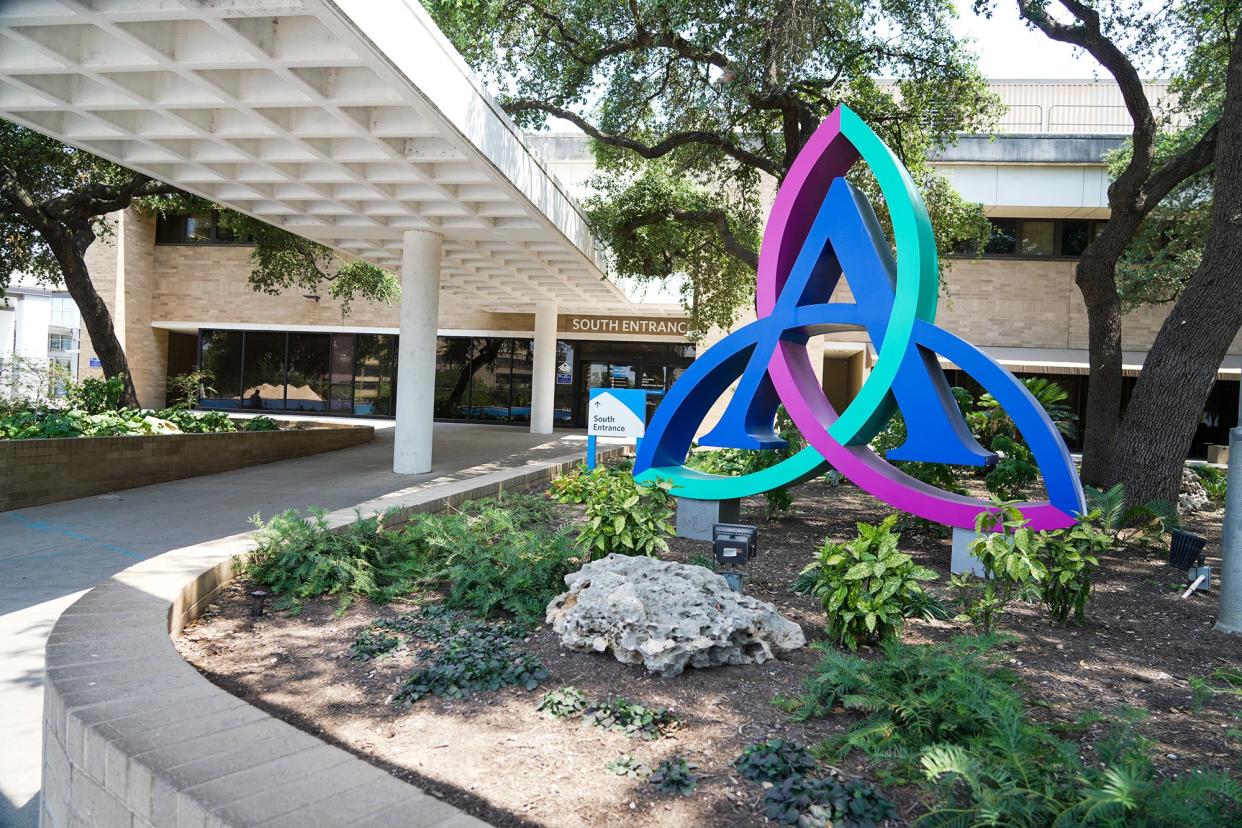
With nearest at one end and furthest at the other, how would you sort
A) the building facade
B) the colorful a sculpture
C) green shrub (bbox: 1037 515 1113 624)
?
1. green shrub (bbox: 1037 515 1113 624)
2. the colorful a sculpture
3. the building facade

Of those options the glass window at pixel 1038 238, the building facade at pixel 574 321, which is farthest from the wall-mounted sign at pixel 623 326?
the glass window at pixel 1038 238

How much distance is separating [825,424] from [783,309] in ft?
3.71

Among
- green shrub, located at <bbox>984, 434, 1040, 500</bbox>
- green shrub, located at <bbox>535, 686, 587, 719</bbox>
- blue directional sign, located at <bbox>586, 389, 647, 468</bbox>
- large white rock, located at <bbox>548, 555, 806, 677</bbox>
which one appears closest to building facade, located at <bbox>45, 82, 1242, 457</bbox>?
green shrub, located at <bbox>984, 434, 1040, 500</bbox>

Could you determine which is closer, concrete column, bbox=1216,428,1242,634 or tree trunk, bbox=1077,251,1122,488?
concrete column, bbox=1216,428,1242,634

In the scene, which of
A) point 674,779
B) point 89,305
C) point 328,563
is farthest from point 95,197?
point 674,779

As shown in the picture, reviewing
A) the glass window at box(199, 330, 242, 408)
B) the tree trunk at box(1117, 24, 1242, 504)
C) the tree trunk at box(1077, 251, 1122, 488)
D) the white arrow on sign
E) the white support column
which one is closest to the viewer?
the white arrow on sign

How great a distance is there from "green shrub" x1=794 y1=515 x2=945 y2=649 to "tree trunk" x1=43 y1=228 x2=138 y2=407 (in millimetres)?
13288

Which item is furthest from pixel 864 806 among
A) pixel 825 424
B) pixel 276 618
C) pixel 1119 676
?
pixel 825 424

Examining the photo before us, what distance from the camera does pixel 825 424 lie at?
712 centimetres

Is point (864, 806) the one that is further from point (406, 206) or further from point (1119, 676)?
point (406, 206)

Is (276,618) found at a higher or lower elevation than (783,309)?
lower

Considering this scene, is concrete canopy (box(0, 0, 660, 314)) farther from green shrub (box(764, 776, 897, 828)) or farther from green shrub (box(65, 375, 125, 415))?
green shrub (box(764, 776, 897, 828))

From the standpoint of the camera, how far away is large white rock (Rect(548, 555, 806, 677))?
12.7ft

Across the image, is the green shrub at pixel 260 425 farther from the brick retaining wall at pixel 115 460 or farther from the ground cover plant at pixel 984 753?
the ground cover plant at pixel 984 753
